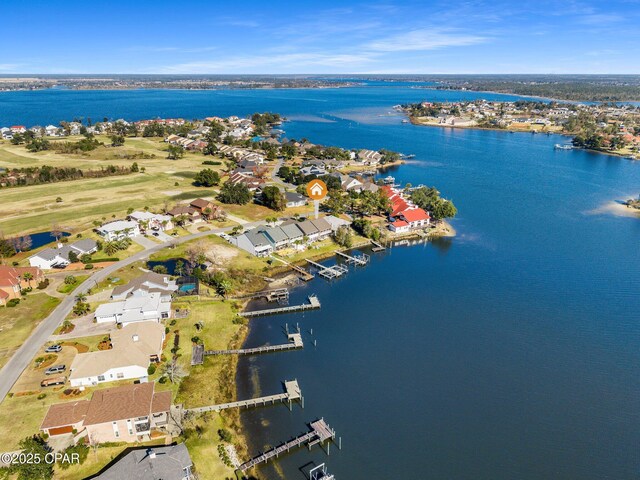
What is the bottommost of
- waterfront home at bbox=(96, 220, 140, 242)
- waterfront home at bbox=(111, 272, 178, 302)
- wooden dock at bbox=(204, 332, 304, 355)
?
wooden dock at bbox=(204, 332, 304, 355)

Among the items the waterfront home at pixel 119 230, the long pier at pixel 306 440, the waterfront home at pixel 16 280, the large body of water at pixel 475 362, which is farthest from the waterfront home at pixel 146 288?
the long pier at pixel 306 440

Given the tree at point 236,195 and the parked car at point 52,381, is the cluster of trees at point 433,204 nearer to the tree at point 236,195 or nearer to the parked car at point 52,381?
the tree at point 236,195

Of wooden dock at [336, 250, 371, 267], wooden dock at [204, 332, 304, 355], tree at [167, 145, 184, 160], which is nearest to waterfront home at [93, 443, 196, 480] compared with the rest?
wooden dock at [204, 332, 304, 355]

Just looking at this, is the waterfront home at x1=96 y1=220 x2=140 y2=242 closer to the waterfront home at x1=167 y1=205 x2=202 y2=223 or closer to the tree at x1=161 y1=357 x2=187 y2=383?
the waterfront home at x1=167 y1=205 x2=202 y2=223

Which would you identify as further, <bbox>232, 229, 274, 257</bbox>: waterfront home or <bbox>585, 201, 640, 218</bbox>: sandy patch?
<bbox>585, 201, 640, 218</bbox>: sandy patch

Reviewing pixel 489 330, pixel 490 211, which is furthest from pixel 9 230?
pixel 490 211

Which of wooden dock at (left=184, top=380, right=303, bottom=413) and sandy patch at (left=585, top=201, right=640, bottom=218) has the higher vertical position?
sandy patch at (left=585, top=201, right=640, bottom=218)
